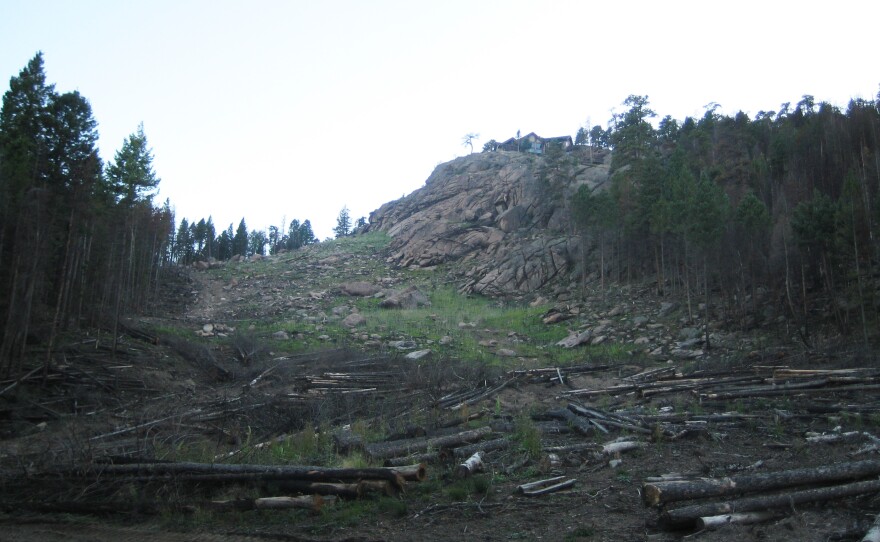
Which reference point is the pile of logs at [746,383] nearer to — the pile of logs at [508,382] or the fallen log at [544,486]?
the pile of logs at [508,382]

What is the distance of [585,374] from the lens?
2169 cm

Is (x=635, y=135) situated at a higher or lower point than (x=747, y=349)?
higher

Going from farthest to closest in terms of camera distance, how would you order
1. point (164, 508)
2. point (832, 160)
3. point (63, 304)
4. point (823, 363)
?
point (832, 160)
point (63, 304)
point (823, 363)
point (164, 508)

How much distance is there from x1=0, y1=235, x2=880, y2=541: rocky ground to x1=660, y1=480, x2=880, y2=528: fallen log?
0.12m

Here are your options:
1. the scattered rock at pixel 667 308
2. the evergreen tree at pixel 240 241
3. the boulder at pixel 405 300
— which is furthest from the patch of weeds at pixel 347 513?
the evergreen tree at pixel 240 241

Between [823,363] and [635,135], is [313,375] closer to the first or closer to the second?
[823,363]

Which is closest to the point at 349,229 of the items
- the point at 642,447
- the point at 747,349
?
the point at 747,349

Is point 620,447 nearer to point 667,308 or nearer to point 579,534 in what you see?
point 579,534

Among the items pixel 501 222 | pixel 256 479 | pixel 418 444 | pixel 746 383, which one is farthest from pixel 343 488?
pixel 501 222

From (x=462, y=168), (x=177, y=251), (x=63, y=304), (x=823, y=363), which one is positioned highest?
(x=462, y=168)

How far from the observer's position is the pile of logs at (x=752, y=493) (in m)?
6.00

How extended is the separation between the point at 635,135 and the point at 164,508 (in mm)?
50003

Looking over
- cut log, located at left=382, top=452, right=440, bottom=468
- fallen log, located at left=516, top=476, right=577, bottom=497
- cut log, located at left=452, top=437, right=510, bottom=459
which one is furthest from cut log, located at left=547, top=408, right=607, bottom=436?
cut log, located at left=382, top=452, right=440, bottom=468

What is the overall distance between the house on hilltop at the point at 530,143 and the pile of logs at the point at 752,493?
81.4 metres
